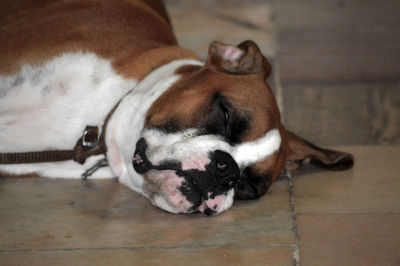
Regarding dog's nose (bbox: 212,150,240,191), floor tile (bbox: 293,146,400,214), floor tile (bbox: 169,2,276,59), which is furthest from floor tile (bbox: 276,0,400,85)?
dog's nose (bbox: 212,150,240,191)

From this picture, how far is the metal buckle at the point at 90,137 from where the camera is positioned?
367cm

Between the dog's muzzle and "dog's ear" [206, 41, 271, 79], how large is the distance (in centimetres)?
68

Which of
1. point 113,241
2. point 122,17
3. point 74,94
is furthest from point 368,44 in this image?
point 113,241

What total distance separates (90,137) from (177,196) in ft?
2.26

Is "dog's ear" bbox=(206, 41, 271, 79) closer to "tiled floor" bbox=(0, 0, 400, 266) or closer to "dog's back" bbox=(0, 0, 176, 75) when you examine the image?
"dog's back" bbox=(0, 0, 176, 75)

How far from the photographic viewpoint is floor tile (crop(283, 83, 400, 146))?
4.88 m

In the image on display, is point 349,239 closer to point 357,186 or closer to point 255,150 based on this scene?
point 255,150

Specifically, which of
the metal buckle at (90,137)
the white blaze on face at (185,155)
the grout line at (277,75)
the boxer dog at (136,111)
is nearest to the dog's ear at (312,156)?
the boxer dog at (136,111)

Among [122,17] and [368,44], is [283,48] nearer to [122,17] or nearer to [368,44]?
[368,44]

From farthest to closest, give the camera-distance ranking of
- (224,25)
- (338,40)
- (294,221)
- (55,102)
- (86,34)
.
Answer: (224,25) < (338,40) < (86,34) < (55,102) < (294,221)

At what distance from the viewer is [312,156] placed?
4.17m

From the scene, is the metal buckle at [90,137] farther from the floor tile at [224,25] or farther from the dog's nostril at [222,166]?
the floor tile at [224,25]

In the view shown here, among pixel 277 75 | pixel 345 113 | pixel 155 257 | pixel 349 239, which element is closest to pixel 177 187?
pixel 155 257

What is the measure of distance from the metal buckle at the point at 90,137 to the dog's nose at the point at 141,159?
0.38m
